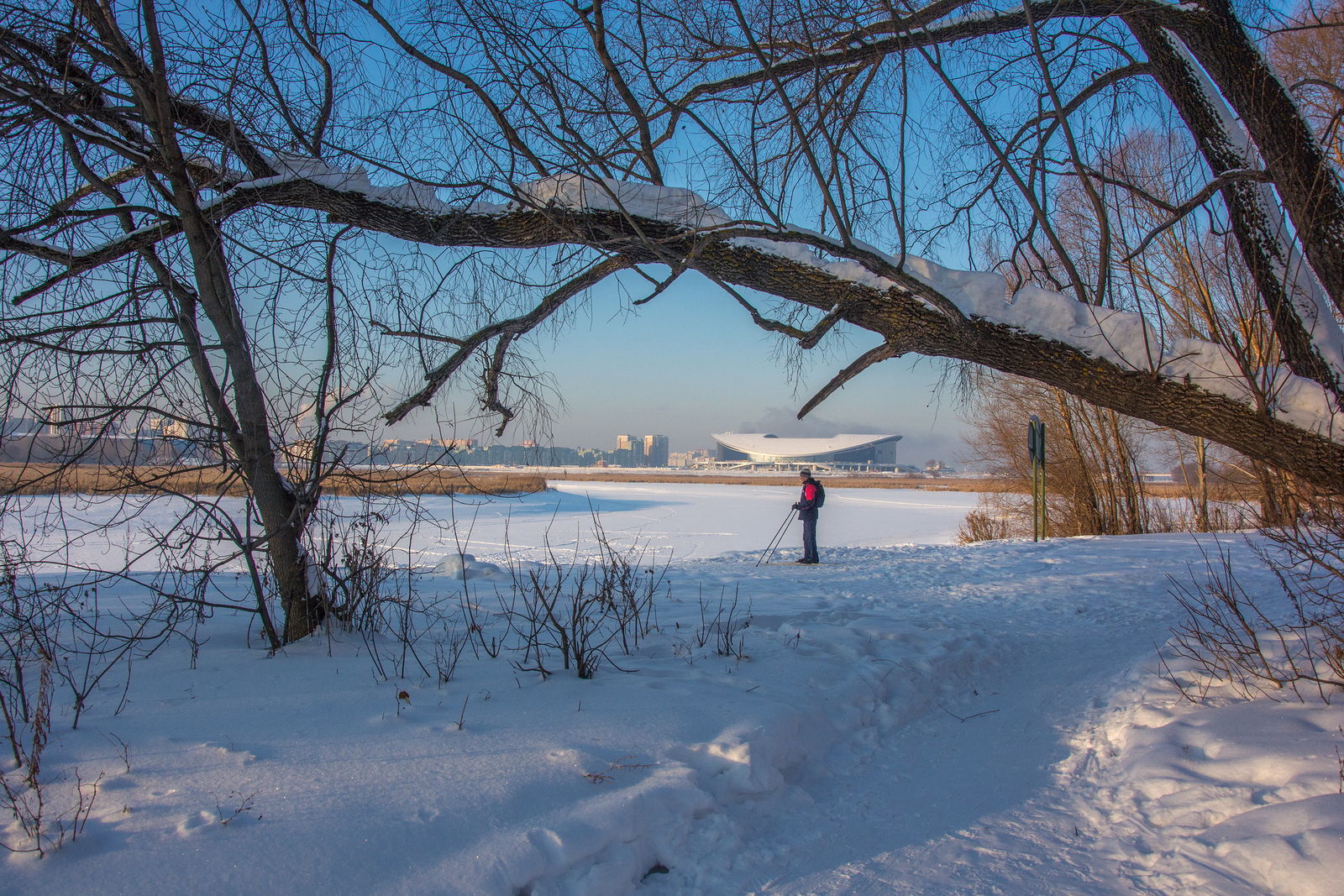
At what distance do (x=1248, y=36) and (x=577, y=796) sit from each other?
4.68m

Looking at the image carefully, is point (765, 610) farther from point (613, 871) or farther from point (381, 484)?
point (613, 871)

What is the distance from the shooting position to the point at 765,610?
578 cm

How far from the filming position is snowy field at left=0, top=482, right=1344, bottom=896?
6.66ft

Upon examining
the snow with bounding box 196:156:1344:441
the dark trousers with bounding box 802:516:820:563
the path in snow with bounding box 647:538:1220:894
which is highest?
the snow with bounding box 196:156:1344:441

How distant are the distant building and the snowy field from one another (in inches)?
4054

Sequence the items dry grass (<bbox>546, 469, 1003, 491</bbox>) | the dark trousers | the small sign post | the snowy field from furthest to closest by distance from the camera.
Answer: dry grass (<bbox>546, 469, 1003, 491</bbox>) < the small sign post < the dark trousers < the snowy field

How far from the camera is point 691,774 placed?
2.61m

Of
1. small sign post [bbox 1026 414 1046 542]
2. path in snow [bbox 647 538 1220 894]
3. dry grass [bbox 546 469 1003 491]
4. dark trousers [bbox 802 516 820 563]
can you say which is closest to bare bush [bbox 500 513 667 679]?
path in snow [bbox 647 538 1220 894]

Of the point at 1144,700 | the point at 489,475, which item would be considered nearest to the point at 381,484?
the point at 1144,700

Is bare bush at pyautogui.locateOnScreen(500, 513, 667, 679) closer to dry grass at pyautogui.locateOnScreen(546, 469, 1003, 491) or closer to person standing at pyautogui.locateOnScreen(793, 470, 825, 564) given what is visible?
person standing at pyautogui.locateOnScreen(793, 470, 825, 564)

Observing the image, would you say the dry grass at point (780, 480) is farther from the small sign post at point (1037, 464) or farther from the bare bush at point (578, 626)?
the bare bush at point (578, 626)

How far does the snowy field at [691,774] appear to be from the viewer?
2.03 metres

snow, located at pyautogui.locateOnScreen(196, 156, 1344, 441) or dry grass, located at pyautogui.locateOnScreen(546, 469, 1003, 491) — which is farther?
dry grass, located at pyautogui.locateOnScreen(546, 469, 1003, 491)

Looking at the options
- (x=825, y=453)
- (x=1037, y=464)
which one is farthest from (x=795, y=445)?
(x=1037, y=464)
